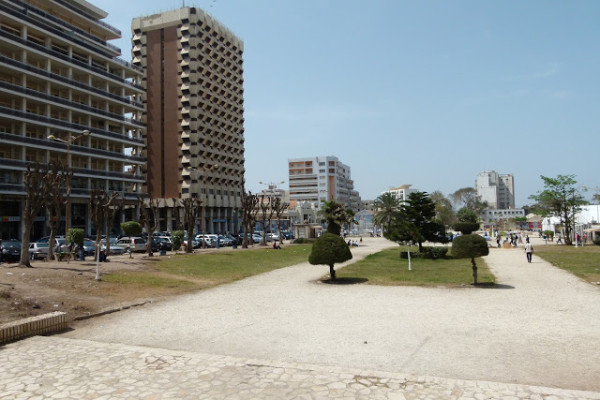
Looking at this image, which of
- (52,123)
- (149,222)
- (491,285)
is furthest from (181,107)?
(491,285)

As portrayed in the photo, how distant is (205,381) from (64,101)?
61838mm

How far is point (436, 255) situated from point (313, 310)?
23.3 metres

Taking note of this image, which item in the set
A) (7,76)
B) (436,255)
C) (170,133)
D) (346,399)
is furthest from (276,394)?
(170,133)

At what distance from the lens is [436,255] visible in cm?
3528

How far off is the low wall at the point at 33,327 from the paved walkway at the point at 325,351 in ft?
1.16

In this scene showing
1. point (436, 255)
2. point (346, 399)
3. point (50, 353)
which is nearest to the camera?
point (346, 399)

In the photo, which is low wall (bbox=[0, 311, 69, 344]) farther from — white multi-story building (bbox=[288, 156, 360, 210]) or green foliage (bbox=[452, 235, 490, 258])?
white multi-story building (bbox=[288, 156, 360, 210])

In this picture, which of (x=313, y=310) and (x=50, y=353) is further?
(x=313, y=310)

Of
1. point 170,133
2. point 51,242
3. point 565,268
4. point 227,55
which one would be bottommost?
point 565,268

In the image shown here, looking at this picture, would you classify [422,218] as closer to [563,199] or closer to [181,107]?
[563,199]

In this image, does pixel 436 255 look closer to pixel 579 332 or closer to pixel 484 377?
pixel 579 332

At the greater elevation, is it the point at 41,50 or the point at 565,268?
the point at 41,50

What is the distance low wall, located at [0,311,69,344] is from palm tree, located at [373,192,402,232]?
35353mm

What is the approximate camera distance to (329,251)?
69.7ft
